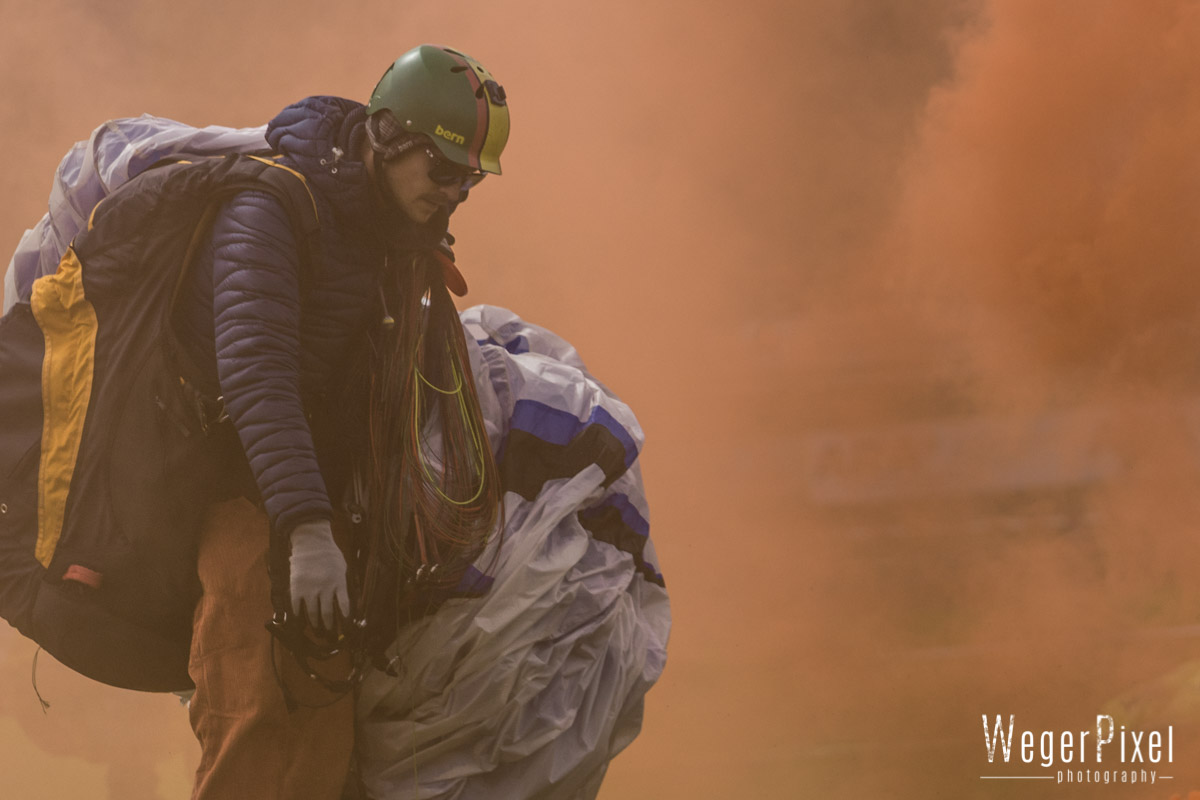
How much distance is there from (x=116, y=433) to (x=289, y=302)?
0.26 m

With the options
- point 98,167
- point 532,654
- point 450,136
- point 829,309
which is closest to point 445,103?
point 450,136

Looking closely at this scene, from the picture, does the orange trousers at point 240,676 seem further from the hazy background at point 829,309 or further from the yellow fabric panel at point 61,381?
the hazy background at point 829,309

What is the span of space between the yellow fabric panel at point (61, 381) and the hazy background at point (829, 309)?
1.20m

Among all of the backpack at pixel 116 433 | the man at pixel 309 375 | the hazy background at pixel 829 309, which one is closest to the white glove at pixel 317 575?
the man at pixel 309 375

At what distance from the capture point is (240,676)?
124 centimetres

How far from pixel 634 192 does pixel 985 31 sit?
835mm

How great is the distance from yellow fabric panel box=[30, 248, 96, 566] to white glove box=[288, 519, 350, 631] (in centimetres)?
29

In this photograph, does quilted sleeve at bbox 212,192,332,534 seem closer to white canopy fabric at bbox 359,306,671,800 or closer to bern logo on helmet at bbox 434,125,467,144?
bern logo on helmet at bbox 434,125,467,144

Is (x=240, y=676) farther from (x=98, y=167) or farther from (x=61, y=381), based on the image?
(x=98, y=167)

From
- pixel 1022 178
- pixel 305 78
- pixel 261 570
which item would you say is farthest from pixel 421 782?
pixel 1022 178

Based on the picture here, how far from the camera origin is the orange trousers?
1227 millimetres

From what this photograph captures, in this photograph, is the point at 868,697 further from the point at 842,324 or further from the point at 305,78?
the point at 305,78

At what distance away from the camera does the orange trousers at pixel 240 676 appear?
1.23 metres

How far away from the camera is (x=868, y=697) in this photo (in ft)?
7.73
